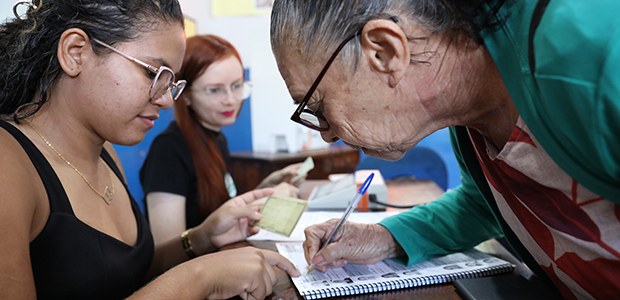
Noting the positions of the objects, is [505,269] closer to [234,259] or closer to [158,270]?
[234,259]

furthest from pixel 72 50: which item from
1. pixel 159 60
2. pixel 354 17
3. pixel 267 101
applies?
pixel 267 101

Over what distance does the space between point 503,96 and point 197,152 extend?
5.13 ft

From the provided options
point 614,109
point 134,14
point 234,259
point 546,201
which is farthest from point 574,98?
point 134,14

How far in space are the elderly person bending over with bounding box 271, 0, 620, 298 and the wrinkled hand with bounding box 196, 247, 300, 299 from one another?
29cm

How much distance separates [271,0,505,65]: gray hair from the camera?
651 millimetres

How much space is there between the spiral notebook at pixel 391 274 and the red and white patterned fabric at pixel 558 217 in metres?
0.15

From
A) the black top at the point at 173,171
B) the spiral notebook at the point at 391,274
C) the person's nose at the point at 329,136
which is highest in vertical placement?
the person's nose at the point at 329,136

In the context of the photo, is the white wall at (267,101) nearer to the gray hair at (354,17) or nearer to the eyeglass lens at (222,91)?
the eyeglass lens at (222,91)

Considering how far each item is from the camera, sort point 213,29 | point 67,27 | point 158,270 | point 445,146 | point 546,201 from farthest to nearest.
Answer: point 445,146 < point 213,29 < point 158,270 < point 67,27 < point 546,201

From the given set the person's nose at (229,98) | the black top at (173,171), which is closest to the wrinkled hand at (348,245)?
the black top at (173,171)

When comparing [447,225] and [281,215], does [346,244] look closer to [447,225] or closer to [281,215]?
[447,225]

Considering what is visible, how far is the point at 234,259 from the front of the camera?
0.96 meters

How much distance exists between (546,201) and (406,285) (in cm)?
32

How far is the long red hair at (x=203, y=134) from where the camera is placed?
2057 millimetres
